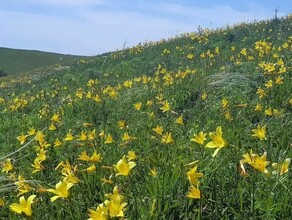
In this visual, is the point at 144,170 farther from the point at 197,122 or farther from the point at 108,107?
the point at 108,107

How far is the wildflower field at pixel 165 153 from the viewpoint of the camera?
2785 millimetres

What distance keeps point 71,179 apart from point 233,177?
46.3 inches

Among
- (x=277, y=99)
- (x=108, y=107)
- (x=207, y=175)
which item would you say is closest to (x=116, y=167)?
(x=207, y=175)

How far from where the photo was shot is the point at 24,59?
243ft

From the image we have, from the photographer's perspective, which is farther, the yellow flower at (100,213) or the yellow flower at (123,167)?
the yellow flower at (123,167)

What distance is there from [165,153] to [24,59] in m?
73.4

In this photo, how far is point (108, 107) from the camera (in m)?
7.69

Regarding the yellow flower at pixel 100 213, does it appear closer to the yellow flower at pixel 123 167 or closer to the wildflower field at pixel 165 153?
the wildflower field at pixel 165 153

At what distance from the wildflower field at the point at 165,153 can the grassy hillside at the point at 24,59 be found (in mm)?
59127

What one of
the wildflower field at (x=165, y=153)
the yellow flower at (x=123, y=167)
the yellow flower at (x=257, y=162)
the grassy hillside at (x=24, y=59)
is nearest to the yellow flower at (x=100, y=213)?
the wildflower field at (x=165, y=153)

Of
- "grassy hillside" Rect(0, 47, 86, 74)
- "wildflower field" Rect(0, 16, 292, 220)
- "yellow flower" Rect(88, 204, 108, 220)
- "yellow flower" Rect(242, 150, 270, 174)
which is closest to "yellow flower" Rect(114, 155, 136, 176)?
"wildflower field" Rect(0, 16, 292, 220)

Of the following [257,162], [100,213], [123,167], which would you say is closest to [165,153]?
[123,167]

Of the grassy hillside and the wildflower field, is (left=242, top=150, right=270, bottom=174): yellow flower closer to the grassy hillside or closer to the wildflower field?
the wildflower field

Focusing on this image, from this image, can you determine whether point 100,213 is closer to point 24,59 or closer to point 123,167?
point 123,167
